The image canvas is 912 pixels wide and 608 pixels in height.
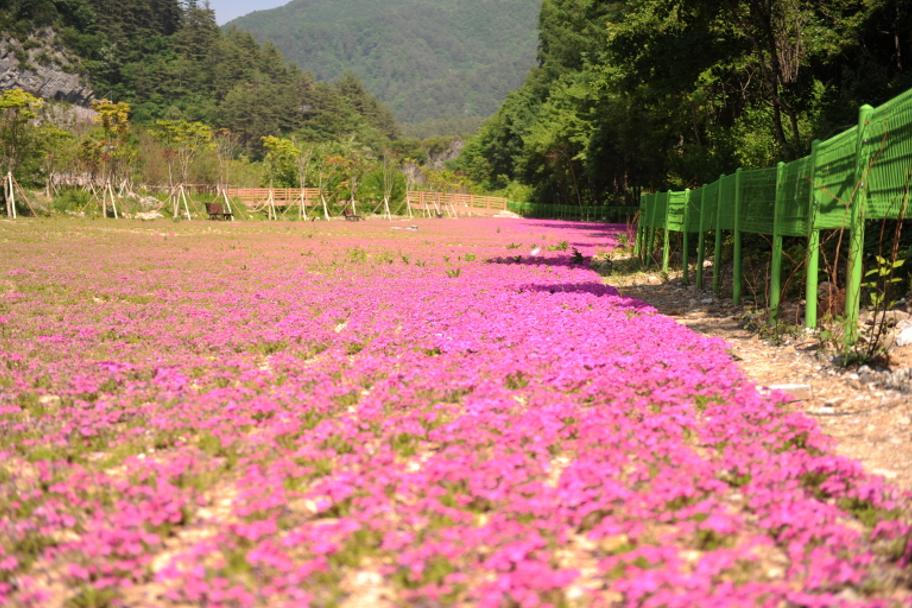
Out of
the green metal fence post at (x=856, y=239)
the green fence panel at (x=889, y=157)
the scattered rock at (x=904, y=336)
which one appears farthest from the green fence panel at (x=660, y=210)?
the scattered rock at (x=904, y=336)

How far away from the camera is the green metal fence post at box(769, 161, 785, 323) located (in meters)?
10.4

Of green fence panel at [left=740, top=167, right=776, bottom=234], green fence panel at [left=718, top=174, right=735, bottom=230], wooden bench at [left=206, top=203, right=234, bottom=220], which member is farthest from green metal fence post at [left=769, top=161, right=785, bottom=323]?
wooden bench at [left=206, top=203, right=234, bottom=220]

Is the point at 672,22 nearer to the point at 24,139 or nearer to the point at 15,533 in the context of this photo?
the point at 15,533

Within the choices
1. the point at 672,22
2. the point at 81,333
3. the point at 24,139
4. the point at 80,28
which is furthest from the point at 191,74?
the point at 81,333

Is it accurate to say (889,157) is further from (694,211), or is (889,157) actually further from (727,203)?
(694,211)

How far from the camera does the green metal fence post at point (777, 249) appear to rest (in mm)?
10352

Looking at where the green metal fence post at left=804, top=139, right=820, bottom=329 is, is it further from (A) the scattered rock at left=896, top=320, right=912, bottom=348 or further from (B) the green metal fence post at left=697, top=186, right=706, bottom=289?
(B) the green metal fence post at left=697, top=186, right=706, bottom=289

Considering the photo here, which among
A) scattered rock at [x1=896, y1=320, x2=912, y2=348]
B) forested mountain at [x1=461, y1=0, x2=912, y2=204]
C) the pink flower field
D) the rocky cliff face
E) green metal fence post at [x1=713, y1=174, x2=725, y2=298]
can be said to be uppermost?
the rocky cliff face

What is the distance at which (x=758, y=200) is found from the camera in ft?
40.3

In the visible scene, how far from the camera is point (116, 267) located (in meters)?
19.6

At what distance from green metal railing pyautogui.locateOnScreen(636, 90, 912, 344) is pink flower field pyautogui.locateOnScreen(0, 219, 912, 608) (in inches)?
64.6

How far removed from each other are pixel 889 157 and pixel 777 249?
3.17m

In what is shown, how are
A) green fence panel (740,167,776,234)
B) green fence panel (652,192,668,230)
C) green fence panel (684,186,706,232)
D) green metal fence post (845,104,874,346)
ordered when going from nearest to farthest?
1. green metal fence post (845,104,874,346)
2. green fence panel (740,167,776,234)
3. green fence panel (684,186,706,232)
4. green fence panel (652,192,668,230)

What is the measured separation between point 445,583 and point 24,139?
182 ft
